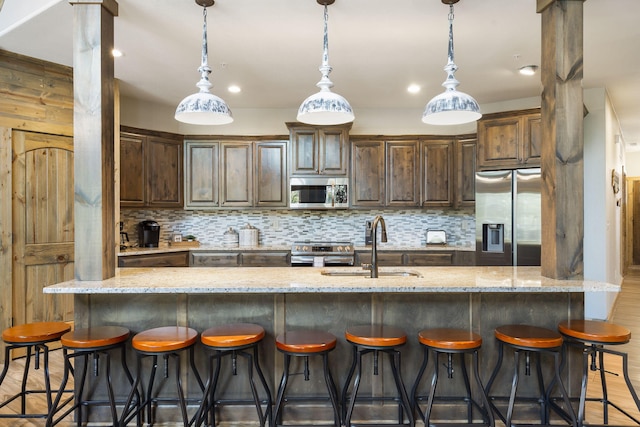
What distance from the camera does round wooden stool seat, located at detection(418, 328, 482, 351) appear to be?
2.16 metres

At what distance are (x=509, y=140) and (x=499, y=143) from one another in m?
0.11

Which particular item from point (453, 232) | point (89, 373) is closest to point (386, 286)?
point (89, 373)

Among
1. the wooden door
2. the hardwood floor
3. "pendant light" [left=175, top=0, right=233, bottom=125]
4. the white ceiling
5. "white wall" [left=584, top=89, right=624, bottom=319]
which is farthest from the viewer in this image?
Answer: "white wall" [left=584, top=89, right=624, bottom=319]

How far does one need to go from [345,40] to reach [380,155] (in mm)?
2163

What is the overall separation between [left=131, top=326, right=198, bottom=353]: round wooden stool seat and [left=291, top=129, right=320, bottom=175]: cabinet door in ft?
10.3

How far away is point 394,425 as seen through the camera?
235cm

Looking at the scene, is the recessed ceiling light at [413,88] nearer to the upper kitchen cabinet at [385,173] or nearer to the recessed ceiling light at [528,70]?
the upper kitchen cabinet at [385,173]

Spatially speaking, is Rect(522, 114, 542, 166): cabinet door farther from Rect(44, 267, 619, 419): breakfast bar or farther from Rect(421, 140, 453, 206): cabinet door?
Rect(44, 267, 619, 419): breakfast bar

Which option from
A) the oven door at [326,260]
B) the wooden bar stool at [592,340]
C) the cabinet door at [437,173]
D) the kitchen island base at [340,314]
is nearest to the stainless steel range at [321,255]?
the oven door at [326,260]

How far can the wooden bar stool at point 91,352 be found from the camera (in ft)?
7.18

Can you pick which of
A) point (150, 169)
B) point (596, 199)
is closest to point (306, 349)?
point (150, 169)

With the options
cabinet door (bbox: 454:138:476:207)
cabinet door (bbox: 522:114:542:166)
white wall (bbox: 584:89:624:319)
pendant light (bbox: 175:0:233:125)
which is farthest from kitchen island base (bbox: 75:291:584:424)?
cabinet door (bbox: 454:138:476:207)

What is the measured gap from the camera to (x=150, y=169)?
501 centimetres

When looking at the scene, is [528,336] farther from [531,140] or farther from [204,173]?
[204,173]
